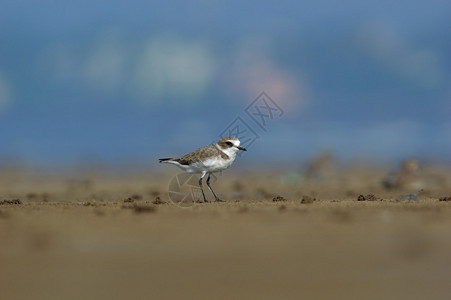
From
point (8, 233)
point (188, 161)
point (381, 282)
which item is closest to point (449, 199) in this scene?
point (188, 161)

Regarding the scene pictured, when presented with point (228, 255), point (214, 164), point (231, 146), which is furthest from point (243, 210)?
point (228, 255)

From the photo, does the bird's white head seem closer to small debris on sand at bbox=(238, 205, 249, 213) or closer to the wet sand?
small debris on sand at bbox=(238, 205, 249, 213)

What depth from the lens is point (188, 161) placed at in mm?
18484

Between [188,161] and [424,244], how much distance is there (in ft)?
32.8

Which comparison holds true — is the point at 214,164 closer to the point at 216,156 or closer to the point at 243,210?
the point at 216,156

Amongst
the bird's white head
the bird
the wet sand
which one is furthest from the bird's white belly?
the wet sand

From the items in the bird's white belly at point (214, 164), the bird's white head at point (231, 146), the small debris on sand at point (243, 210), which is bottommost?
the small debris on sand at point (243, 210)

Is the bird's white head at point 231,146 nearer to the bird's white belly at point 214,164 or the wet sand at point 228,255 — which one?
the bird's white belly at point 214,164

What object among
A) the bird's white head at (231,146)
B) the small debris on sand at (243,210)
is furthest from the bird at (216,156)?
the small debris on sand at (243,210)

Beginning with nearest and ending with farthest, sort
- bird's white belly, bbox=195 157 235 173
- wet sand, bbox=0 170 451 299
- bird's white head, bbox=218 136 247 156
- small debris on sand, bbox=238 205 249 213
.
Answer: wet sand, bbox=0 170 451 299
small debris on sand, bbox=238 205 249 213
bird's white belly, bbox=195 157 235 173
bird's white head, bbox=218 136 247 156

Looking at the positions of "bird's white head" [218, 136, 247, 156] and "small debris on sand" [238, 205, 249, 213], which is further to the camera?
"bird's white head" [218, 136, 247, 156]

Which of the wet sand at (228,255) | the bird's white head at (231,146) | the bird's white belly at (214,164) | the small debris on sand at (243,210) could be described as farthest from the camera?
the bird's white head at (231,146)

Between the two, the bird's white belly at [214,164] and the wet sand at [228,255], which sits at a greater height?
the bird's white belly at [214,164]

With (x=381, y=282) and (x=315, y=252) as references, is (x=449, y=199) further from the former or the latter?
(x=381, y=282)
